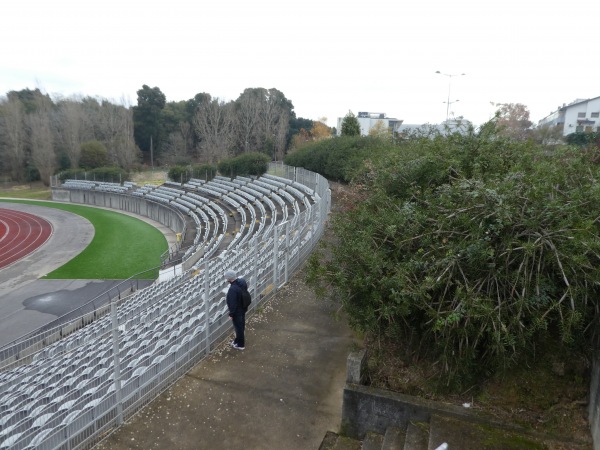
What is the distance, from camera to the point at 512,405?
475 cm

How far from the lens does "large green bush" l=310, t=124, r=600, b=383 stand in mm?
4031

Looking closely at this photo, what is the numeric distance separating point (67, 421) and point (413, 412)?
4046 mm

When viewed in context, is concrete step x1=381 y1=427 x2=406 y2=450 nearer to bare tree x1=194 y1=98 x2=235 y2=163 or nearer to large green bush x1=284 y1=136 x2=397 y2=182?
large green bush x1=284 y1=136 x2=397 y2=182

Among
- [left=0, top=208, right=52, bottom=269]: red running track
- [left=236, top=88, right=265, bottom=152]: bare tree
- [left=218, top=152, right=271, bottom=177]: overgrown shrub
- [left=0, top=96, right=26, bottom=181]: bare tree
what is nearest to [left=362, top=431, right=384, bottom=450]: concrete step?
[left=0, top=208, right=52, bottom=269]: red running track

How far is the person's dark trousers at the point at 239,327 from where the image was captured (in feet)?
22.4

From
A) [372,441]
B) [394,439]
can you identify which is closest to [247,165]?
[372,441]

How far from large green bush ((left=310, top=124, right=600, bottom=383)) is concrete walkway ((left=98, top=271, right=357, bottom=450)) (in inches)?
49.7

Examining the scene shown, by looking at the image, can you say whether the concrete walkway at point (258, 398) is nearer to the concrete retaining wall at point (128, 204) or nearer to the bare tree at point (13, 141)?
the concrete retaining wall at point (128, 204)

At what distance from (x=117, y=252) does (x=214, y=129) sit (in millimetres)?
36748

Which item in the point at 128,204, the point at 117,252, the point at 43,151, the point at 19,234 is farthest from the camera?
the point at 43,151

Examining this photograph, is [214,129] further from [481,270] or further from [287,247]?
[481,270]

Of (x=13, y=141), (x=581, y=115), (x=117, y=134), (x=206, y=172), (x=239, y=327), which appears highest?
(x=581, y=115)

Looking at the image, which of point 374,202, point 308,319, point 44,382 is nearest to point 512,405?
point 374,202

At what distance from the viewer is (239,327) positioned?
6.91 m
